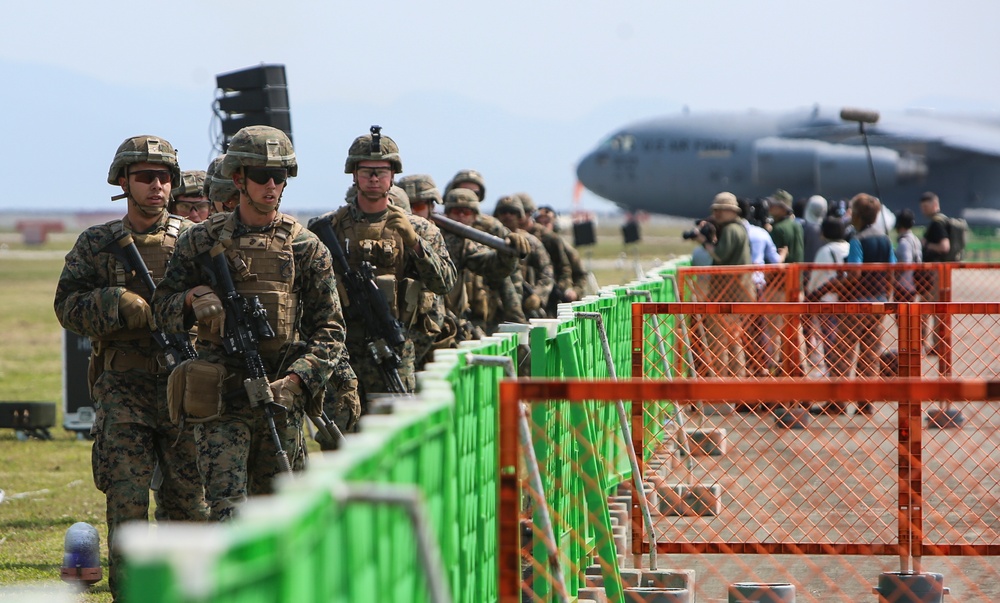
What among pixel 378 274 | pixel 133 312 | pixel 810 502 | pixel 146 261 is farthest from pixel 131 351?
pixel 810 502

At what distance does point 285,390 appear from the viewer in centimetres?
629

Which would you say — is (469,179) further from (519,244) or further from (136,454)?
(136,454)

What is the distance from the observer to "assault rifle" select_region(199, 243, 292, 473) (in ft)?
20.6

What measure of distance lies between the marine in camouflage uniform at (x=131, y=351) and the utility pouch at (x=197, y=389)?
686mm

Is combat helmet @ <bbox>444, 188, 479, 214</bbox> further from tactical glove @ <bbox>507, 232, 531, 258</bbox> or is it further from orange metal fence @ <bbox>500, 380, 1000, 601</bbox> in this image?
orange metal fence @ <bbox>500, 380, 1000, 601</bbox>

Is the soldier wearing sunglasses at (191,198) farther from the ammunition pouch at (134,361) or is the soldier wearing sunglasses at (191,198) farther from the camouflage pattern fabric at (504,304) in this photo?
the camouflage pattern fabric at (504,304)

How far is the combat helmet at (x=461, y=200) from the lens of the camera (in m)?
11.2

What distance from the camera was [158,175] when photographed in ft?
23.7

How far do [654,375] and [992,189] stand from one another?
4247 centimetres

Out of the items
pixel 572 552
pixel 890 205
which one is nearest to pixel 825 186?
pixel 890 205

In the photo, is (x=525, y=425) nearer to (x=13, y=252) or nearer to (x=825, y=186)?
(x=825, y=186)

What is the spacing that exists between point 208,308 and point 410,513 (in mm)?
3459

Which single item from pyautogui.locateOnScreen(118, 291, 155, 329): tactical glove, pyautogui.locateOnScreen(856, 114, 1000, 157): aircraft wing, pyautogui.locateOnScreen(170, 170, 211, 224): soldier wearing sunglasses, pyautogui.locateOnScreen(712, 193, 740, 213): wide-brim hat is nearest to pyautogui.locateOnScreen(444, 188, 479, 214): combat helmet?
pyautogui.locateOnScreen(170, 170, 211, 224): soldier wearing sunglasses

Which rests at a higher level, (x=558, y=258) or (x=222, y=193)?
(x=222, y=193)
